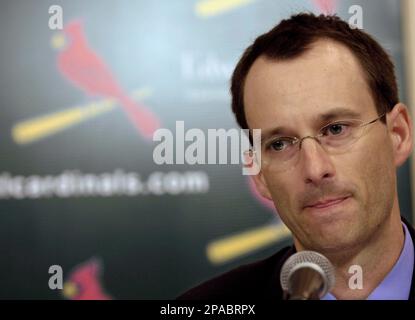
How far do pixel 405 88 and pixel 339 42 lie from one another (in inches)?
13.3

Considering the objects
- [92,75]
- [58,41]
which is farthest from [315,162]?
[58,41]

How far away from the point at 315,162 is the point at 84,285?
784 mm

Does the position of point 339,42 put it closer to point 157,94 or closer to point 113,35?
point 157,94

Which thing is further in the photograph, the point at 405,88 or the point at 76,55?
the point at 76,55

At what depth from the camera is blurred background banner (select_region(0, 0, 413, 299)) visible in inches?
59.4

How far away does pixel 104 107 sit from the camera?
153 centimetres

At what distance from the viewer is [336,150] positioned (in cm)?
114

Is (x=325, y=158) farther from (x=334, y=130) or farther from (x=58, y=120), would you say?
(x=58, y=120)

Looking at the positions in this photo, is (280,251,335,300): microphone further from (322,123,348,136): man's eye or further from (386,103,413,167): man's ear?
(386,103,413,167): man's ear

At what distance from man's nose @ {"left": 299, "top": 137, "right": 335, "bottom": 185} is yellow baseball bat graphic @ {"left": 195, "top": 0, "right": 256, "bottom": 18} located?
1.93 ft

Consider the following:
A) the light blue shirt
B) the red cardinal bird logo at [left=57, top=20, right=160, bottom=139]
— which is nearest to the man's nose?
the light blue shirt

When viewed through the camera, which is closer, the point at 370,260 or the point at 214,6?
the point at 370,260

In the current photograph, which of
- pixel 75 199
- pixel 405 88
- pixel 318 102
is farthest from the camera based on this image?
pixel 75 199

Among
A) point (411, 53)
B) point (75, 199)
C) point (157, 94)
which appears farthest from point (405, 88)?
point (75, 199)
